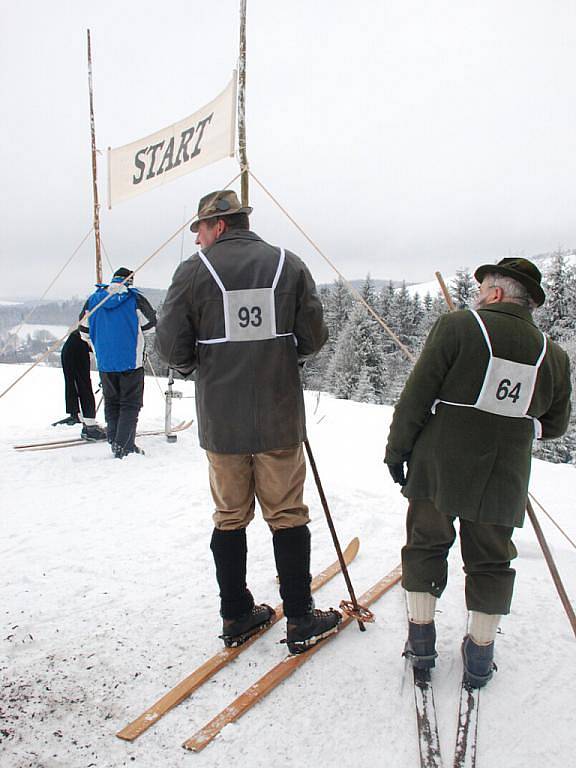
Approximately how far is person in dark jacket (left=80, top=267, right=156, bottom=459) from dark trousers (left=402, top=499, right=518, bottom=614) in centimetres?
431

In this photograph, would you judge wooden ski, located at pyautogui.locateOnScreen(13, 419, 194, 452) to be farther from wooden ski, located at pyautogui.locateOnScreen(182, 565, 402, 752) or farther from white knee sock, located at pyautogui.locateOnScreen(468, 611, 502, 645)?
white knee sock, located at pyautogui.locateOnScreen(468, 611, 502, 645)

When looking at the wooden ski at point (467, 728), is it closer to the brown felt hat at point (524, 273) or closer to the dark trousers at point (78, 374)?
the brown felt hat at point (524, 273)

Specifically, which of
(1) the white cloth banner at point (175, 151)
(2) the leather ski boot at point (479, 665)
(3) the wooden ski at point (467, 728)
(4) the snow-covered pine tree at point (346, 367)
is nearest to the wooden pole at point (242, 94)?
(1) the white cloth banner at point (175, 151)

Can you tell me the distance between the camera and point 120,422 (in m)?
6.14

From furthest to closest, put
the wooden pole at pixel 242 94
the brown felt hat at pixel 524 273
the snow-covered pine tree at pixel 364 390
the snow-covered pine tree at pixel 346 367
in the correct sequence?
the snow-covered pine tree at pixel 346 367 → the snow-covered pine tree at pixel 364 390 → the wooden pole at pixel 242 94 → the brown felt hat at pixel 524 273

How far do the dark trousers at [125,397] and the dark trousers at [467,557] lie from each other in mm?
4302

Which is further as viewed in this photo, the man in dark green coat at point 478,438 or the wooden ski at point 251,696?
the man in dark green coat at point 478,438

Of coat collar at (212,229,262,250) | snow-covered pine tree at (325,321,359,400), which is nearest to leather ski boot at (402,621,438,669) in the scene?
coat collar at (212,229,262,250)

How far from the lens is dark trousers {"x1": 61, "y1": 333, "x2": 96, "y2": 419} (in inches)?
274

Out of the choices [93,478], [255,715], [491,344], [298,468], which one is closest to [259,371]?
[298,468]

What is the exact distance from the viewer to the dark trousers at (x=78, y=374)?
274 inches

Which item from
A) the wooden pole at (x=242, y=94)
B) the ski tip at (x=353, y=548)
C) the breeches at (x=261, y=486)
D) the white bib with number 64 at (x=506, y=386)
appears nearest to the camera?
the white bib with number 64 at (x=506, y=386)

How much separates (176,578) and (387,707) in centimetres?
165

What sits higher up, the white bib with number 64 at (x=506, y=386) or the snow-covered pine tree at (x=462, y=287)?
the snow-covered pine tree at (x=462, y=287)
